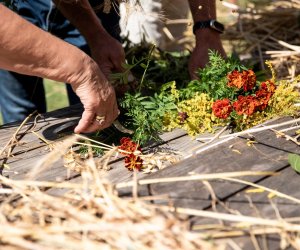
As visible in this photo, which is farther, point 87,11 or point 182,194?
point 87,11

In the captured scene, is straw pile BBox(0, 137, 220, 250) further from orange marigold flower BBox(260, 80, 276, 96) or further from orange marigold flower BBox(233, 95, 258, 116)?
orange marigold flower BBox(260, 80, 276, 96)

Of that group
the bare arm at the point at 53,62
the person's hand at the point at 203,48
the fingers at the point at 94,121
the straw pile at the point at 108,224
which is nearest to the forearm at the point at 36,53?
the bare arm at the point at 53,62

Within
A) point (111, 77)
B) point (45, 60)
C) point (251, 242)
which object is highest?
point (45, 60)

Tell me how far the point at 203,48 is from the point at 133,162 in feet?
2.91

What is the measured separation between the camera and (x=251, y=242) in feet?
3.55

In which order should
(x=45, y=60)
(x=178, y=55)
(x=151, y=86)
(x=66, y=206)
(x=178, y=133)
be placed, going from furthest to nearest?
(x=178, y=55)
(x=151, y=86)
(x=178, y=133)
(x=45, y=60)
(x=66, y=206)

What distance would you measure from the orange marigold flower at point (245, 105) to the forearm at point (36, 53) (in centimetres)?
52

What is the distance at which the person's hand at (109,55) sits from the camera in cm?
210

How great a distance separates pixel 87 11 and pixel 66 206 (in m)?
1.31

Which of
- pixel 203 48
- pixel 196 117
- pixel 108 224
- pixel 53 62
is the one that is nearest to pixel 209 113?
pixel 196 117

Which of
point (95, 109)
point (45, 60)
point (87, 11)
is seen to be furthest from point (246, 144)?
point (87, 11)

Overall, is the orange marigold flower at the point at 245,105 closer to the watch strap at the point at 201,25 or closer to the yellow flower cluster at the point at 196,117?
the yellow flower cluster at the point at 196,117

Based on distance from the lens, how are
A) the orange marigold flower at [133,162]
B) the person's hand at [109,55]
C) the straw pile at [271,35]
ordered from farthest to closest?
the straw pile at [271,35] < the person's hand at [109,55] < the orange marigold flower at [133,162]

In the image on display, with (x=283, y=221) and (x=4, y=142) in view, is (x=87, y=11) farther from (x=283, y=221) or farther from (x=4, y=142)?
(x=283, y=221)
